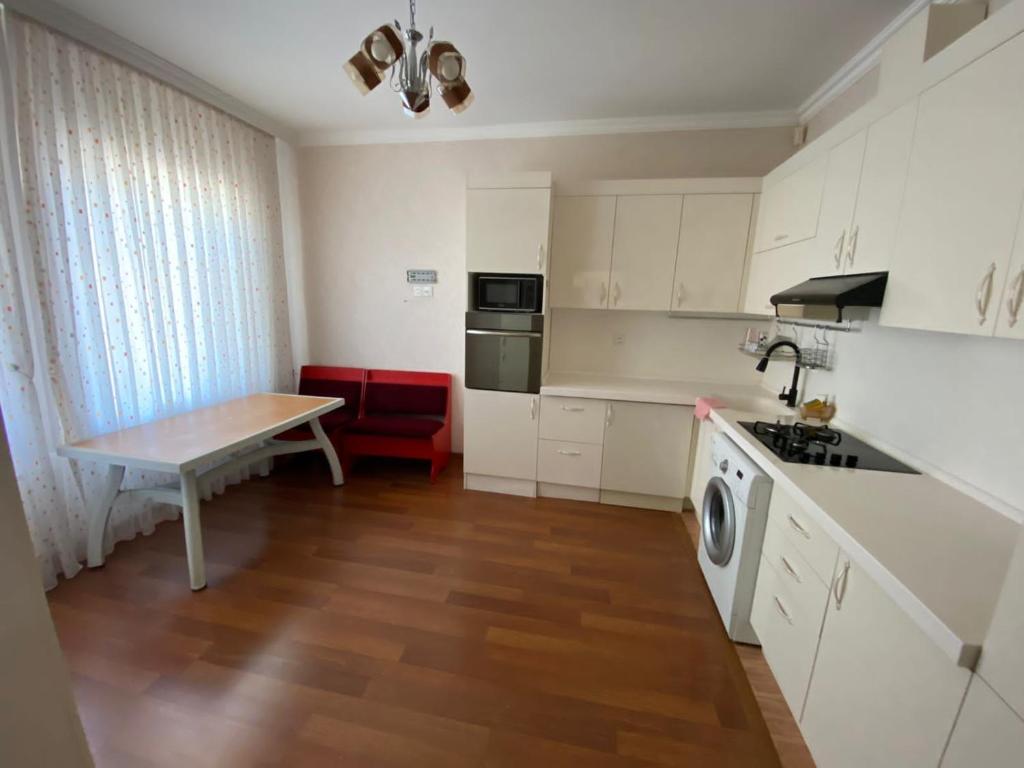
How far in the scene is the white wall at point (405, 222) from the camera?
3.14 meters

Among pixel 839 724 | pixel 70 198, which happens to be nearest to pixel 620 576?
pixel 839 724

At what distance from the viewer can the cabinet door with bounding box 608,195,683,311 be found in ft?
9.37

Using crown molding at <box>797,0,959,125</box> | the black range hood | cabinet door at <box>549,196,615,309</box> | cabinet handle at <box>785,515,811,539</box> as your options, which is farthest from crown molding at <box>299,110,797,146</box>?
cabinet handle at <box>785,515,811,539</box>

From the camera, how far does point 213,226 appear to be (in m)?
2.88

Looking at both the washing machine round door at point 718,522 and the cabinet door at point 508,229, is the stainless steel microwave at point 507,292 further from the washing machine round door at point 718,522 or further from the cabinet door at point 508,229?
the washing machine round door at point 718,522

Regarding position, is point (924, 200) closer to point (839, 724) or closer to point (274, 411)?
point (839, 724)

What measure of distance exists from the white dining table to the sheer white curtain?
0.56 ft

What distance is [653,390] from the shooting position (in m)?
2.91

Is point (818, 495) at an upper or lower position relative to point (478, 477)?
upper

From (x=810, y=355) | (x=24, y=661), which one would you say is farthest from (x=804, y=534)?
(x=24, y=661)

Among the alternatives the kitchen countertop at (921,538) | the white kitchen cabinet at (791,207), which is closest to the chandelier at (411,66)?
the white kitchen cabinet at (791,207)

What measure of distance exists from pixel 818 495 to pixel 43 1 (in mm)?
3885

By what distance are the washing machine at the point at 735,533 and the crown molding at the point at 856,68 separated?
199 centimetres

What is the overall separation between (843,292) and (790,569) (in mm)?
1047
